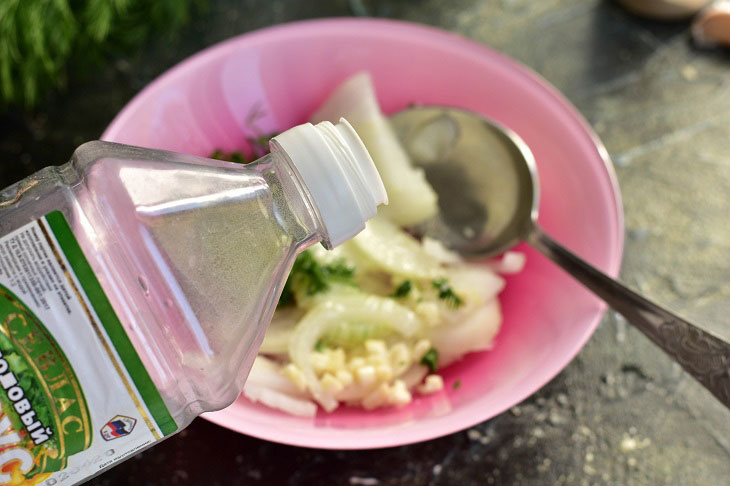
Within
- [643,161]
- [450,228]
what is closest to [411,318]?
[450,228]

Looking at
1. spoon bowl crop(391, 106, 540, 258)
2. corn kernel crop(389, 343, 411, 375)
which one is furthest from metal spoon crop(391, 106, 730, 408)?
corn kernel crop(389, 343, 411, 375)

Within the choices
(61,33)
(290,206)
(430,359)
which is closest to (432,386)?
(430,359)

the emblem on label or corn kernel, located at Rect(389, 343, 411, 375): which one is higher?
the emblem on label

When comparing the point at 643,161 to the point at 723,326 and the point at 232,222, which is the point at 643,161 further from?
the point at 232,222

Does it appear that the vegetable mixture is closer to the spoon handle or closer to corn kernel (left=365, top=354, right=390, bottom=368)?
corn kernel (left=365, top=354, right=390, bottom=368)

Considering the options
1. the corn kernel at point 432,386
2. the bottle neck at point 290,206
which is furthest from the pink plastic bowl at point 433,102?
the bottle neck at point 290,206

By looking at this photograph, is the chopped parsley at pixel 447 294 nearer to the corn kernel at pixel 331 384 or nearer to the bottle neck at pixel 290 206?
the corn kernel at pixel 331 384
